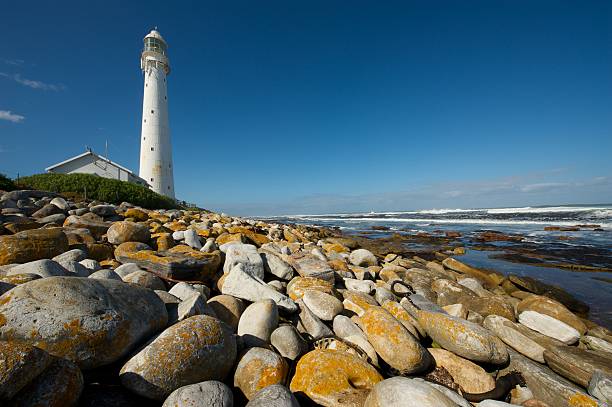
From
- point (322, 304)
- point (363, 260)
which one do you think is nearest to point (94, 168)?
point (363, 260)

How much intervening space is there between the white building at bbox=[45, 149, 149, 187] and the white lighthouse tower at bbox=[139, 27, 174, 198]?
4.90ft

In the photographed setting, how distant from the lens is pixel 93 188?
17.6 m

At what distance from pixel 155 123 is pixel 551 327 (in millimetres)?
30106

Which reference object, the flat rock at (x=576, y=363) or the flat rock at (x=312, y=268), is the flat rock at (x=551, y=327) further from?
the flat rock at (x=312, y=268)

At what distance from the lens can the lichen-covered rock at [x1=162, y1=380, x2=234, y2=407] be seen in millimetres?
1837

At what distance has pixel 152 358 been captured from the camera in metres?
2.07

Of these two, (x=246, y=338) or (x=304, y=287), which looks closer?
(x=246, y=338)

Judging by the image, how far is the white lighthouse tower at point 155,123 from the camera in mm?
25438

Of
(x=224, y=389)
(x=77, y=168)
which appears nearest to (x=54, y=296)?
(x=224, y=389)

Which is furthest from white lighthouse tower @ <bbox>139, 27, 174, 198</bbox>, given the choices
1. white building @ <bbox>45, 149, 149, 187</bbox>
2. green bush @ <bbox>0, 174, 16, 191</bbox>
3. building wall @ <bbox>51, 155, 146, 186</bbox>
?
green bush @ <bbox>0, 174, 16, 191</bbox>

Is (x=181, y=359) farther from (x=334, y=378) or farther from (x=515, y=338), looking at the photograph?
(x=515, y=338)

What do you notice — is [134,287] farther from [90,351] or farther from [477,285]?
[477,285]

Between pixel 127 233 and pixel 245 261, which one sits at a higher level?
pixel 127 233

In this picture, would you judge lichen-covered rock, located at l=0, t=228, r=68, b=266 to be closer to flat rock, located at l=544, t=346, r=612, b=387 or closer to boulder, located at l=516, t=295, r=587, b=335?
flat rock, located at l=544, t=346, r=612, b=387
